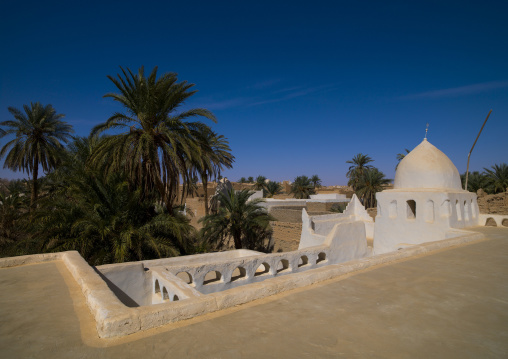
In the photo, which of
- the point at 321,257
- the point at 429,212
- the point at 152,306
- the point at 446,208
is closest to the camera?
the point at 152,306

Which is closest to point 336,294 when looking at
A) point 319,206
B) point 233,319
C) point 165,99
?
point 233,319

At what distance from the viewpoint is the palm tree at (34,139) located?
15.9 meters

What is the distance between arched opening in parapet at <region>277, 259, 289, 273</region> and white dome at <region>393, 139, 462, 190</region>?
7.59m

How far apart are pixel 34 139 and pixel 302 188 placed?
27807mm

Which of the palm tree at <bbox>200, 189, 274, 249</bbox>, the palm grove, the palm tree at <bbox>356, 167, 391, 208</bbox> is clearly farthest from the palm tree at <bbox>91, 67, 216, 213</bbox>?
the palm tree at <bbox>356, 167, 391, 208</bbox>

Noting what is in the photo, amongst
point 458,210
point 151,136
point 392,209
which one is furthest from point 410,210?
point 151,136

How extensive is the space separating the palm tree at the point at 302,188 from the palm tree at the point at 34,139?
26.3 m

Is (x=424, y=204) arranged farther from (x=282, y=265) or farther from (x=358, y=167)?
(x=358, y=167)

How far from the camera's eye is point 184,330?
2613 millimetres

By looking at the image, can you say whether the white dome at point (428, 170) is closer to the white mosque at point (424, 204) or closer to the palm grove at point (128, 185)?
the white mosque at point (424, 204)

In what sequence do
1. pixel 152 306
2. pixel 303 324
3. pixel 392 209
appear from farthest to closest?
pixel 392 209 < pixel 303 324 < pixel 152 306

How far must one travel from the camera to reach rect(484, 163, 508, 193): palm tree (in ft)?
87.8

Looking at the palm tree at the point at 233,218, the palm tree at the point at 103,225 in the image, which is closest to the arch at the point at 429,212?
the palm tree at the point at 233,218

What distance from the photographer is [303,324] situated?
9.41ft
